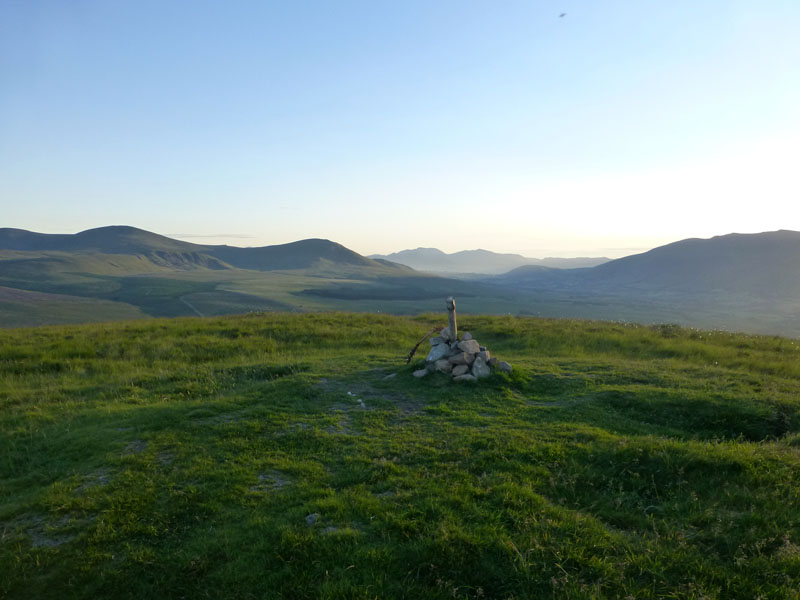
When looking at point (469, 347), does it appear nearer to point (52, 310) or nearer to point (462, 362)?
point (462, 362)

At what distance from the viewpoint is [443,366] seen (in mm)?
13906

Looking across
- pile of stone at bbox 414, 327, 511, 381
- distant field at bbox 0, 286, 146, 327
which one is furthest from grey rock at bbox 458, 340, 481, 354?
distant field at bbox 0, 286, 146, 327

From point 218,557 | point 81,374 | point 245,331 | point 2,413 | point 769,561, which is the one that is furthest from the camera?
point 245,331

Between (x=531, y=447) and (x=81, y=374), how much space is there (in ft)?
55.2

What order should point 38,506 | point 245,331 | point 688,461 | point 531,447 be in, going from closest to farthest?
point 38,506 < point 688,461 < point 531,447 < point 245,331

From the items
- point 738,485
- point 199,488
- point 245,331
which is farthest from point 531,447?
point 245,331

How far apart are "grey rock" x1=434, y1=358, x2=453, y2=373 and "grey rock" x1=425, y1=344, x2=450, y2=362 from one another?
28 centimetres

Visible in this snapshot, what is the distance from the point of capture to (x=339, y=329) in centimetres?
2438

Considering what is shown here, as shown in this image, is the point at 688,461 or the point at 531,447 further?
the point at 531,447

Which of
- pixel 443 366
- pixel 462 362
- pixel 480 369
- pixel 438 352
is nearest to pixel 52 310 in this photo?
pixel 438 352

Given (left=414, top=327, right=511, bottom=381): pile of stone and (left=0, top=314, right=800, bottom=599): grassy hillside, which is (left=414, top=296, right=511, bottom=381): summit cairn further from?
(left=0, top=314, right=800, bottom=599): grassy hillside

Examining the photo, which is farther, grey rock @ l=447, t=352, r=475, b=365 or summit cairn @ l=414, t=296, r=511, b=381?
grey rock @ l=447, t=352, r=475, b=365

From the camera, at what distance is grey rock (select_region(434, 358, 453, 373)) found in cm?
1388

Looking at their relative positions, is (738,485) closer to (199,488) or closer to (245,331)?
(199,488)
